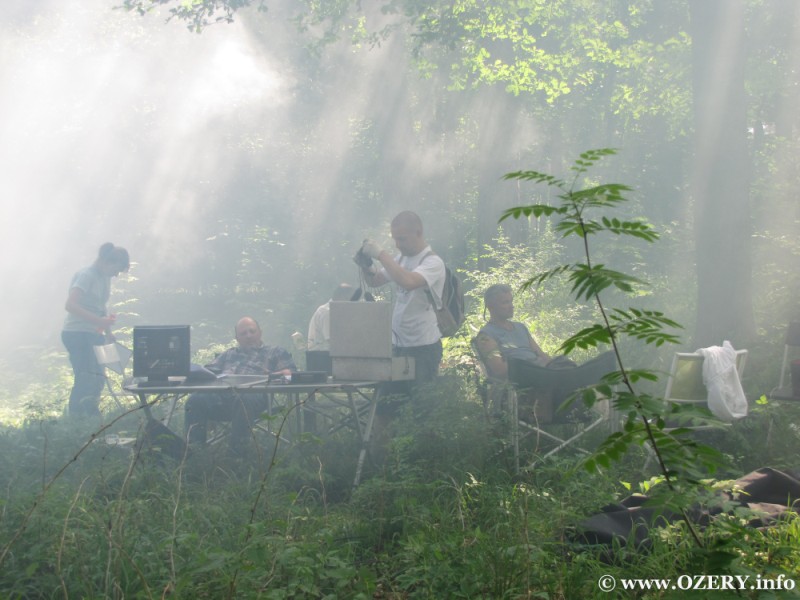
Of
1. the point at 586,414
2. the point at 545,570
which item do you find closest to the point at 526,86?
the point at 586,414

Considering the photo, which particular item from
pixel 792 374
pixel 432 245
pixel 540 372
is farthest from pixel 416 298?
pixel 432 245

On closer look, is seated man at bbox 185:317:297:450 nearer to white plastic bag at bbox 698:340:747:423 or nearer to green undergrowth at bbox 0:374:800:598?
green undergrowth at bbox 0:374:800:598

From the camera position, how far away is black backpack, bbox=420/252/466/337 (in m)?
6.57

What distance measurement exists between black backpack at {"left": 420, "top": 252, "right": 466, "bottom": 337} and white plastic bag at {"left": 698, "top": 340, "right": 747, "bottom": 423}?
1776 mm

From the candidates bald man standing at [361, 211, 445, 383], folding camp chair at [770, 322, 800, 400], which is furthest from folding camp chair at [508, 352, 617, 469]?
folding camp chair at [770, 322, 800, 400]

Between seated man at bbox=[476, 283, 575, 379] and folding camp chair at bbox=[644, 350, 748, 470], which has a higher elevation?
seated man at bbox=[476, 283, 575, 379]

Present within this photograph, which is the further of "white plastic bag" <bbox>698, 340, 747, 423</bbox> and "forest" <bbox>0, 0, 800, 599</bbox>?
"white plastic bag" <bbox>698, 340, 747, 423</bbox>

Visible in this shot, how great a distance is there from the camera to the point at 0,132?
119ft

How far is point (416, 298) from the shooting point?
21.8 feet

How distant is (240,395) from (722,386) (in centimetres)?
368

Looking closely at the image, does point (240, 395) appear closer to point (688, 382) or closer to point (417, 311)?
point (417, 311)

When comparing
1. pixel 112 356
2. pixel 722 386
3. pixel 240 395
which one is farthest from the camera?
pixel 112 356

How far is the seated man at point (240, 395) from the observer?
7.32m

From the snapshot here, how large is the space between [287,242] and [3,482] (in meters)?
23.4
